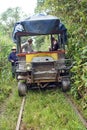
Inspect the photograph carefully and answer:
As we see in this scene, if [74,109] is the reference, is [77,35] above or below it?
above

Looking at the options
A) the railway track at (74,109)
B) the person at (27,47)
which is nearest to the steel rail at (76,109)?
the railway track at (74,109)

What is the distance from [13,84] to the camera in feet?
47.5

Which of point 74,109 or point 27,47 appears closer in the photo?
point 74,109

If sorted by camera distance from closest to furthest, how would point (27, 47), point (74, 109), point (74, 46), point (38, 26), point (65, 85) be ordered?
1. point (74, 109)
2. point (65, 85)
3. point (38, 26)
4. point (74, 46)
5. point (27, 47)

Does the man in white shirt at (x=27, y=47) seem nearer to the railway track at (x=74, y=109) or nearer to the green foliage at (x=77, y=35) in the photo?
the green foliage at (x=77, y=35)

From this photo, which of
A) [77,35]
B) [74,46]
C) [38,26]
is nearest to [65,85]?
[77,35]

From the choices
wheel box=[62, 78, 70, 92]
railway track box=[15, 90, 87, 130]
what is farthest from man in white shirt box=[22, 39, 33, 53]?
railway track box=[15, 90, 87, 130]

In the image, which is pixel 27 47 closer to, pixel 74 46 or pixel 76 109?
pixel 74 46

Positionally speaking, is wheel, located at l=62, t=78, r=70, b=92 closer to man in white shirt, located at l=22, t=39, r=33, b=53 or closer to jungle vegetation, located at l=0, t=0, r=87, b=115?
jungle vegetation, located at l=0, t=0, r=87, b=115

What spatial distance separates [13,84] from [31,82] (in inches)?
111

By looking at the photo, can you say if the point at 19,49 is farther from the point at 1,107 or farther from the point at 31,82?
the point at 1,107

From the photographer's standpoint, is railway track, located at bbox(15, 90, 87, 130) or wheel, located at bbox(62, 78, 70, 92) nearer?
railway track, located at bbox(15, 90, 87, 130)

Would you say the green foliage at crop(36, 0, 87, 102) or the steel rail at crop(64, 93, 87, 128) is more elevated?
the green foliage at crop(36, 0, 87, 102)

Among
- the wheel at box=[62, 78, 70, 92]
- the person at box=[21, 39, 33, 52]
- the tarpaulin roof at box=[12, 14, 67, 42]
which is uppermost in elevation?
the tarpaulin roof at box=[12, 14, 67, 42]
